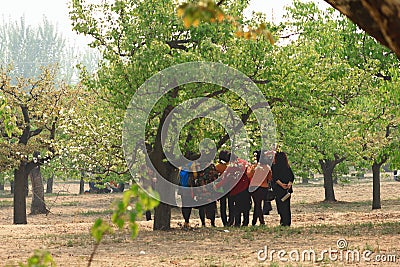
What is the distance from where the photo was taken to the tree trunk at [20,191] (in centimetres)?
2664

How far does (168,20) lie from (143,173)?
388 centimetres

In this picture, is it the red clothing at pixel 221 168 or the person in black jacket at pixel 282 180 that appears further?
the red clothing at pixel 221 168

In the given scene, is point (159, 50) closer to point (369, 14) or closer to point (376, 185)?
point (369, 14)

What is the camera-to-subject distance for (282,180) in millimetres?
17672

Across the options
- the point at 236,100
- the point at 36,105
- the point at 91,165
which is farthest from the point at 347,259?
the point at 36,105

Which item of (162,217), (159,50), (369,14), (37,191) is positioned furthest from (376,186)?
(369,14)

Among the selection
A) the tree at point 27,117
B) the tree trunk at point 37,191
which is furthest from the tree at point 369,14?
the tree trunk at point 37,191

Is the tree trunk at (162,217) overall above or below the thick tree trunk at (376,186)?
below

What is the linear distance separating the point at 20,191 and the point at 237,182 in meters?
11.5

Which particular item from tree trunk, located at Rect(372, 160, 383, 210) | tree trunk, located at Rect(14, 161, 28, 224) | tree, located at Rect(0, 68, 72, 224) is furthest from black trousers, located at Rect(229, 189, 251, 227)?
tree trunk, located at Rect(372, 160, 383, 210)

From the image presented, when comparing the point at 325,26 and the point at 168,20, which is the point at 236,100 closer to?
the point at 168,20

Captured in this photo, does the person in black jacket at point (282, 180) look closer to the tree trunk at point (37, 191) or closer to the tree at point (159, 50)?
the tree at point (159, 50)

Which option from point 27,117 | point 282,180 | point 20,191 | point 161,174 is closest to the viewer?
point 161,174

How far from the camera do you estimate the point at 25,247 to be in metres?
14.3
